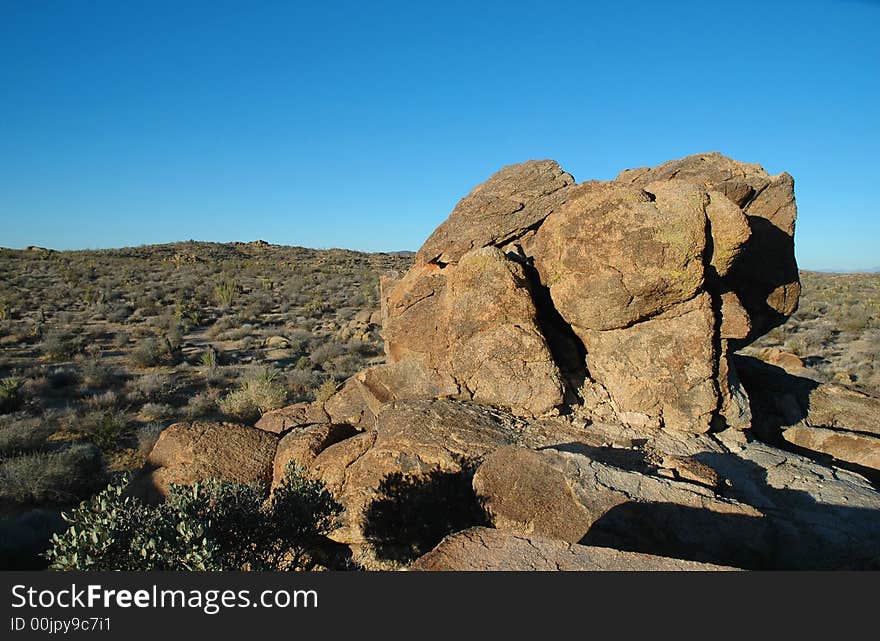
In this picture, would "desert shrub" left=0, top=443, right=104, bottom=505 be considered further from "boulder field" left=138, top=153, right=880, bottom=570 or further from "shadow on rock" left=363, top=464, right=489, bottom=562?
"shadow on rock" left=363, top=464, right=489, bottom=562

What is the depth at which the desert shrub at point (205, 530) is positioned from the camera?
3.58 meters

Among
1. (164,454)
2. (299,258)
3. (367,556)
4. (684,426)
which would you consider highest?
(299,258)

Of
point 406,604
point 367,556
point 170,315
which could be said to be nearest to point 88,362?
point 170,315

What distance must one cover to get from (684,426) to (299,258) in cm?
5074

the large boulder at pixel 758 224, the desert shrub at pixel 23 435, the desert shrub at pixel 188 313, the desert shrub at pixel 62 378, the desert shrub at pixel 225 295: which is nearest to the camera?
the large boulder at pixel 758 224

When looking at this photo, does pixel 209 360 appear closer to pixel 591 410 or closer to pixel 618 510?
pixel 591 410

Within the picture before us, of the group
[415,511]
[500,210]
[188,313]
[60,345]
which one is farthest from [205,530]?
[188,313]

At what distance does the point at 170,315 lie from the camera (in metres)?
23.1

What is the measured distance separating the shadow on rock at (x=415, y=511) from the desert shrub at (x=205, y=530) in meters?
0.45

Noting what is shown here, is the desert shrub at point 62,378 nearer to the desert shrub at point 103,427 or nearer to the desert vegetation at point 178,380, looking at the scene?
the desert vegetation at point 178,380

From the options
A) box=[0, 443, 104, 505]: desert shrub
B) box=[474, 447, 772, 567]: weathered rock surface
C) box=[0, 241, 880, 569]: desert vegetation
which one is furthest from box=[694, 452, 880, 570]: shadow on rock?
box=[0, 443, 104, 505]: desert shrub

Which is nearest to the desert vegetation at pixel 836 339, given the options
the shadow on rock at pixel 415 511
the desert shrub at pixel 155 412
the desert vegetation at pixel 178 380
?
the desert vegetation at pixel 178 380

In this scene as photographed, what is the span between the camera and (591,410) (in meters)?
6.55

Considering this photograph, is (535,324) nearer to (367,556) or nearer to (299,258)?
(367,556)
